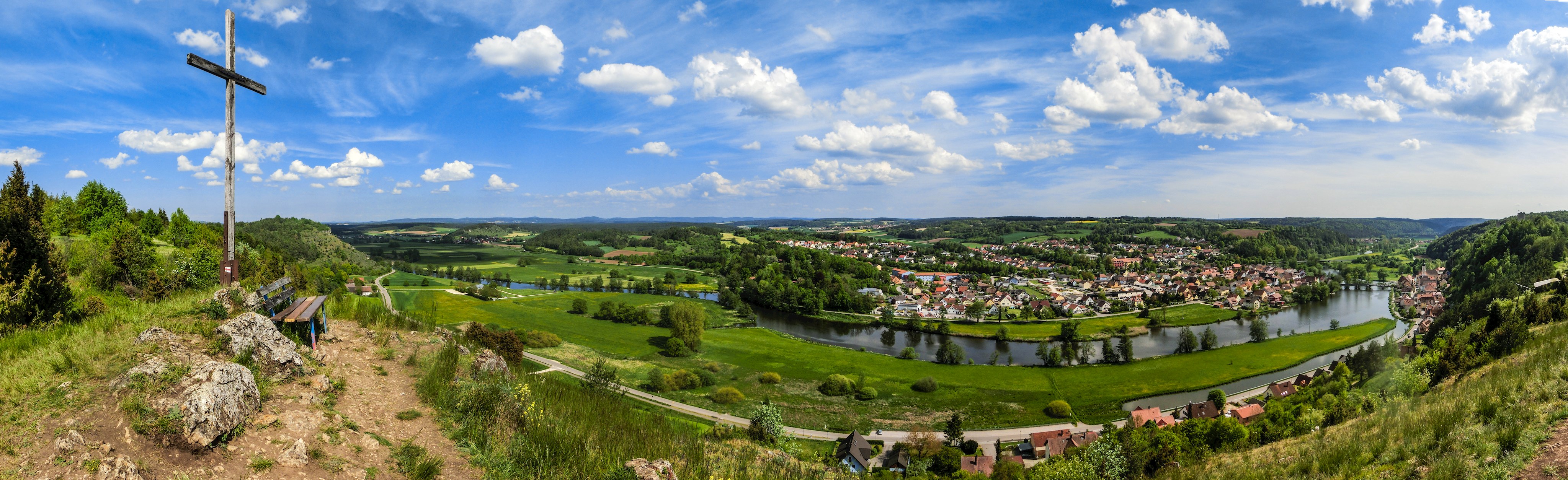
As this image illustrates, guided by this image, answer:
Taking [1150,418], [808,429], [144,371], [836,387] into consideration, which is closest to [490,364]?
[144,371]

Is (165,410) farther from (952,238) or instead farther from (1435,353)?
(952,238)

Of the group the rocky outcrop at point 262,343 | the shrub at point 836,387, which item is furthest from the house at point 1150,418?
the rocky outcrop at point 262,343

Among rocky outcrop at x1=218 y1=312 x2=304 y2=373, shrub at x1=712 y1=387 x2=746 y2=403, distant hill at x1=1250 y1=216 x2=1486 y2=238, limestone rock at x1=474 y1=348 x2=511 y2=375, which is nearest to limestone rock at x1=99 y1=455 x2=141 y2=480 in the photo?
rocky outcrop at x1=218 y1=312 x2=304 y2=373

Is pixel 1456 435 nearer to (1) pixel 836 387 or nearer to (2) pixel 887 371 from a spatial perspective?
(1) pixel 836 387

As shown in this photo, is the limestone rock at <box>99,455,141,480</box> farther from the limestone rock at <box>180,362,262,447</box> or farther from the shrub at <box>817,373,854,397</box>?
the shrub at <box>817,373,854,397</box>

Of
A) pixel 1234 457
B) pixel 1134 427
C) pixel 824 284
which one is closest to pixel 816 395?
pixel 1134 427

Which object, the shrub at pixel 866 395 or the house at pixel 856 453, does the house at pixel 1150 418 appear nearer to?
the house at pixel 856 453
